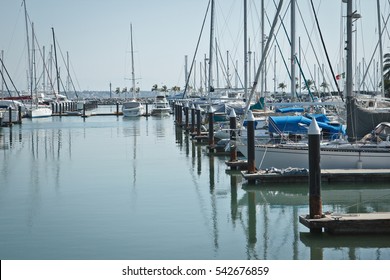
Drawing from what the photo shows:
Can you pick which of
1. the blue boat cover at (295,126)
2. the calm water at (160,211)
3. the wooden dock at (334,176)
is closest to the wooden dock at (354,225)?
the calm water at (160,211)

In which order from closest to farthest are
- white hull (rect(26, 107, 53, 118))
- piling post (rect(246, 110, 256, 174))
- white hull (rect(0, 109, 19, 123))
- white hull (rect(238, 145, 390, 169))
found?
1. piling post (rect(246, 110, 256, 174))
2. white hull (rect(238, 145, 390, 169))
3. white hull (rect(0, 109, 19, 123))
4. white hull (rect(26, 107, 53, 118))

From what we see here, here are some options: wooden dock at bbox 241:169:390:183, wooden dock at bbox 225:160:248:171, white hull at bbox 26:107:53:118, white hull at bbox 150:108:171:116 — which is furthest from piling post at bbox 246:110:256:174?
white hull at bbox 150:108:171:116

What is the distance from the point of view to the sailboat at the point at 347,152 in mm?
26406

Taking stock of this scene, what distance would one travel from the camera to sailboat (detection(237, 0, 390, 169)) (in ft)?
86.6

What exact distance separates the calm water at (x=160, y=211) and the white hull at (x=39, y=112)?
5123cm

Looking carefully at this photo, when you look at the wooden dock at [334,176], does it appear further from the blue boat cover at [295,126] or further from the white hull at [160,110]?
the white hull at [160,110]

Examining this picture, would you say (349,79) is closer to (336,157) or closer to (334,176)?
(336,157)

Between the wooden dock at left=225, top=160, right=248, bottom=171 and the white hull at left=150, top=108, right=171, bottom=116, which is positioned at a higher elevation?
the white hull at left=150, top=108, right=171, bottom=116

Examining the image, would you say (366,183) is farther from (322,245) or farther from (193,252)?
(193,252)

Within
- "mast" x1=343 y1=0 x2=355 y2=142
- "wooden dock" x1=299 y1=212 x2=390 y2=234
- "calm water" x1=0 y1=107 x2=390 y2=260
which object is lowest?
"calm water" x1=0 y1=107 x2=390 y2=260

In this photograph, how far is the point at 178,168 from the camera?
110ft

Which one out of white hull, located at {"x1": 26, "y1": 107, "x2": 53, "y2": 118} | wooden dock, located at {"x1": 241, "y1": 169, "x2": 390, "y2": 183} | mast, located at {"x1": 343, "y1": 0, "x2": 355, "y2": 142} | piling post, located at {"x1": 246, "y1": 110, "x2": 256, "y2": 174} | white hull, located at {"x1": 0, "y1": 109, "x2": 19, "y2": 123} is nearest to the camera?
wooden dock, located at {"x1": 241, "y1": 169, "x2": 390, "y2": 183}

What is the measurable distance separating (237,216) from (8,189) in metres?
10.6

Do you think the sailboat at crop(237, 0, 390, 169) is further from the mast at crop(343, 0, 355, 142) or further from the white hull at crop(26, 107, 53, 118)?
the white hull at crop(26, 107, 53, 118)
